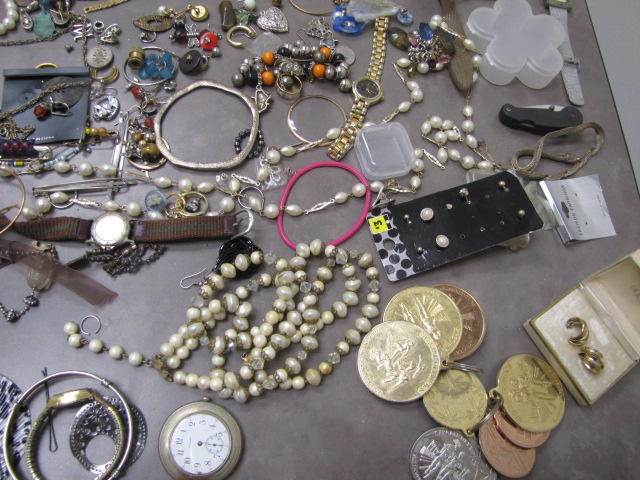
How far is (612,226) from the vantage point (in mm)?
1757

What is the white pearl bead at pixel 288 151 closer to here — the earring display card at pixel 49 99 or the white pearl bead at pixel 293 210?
the white pearl bead at pixel 293 210

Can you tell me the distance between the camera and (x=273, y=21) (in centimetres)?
198

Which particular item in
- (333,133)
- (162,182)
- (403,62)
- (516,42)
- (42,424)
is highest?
(516,42)

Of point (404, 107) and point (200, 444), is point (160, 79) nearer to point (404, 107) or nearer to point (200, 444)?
point (404, 107)

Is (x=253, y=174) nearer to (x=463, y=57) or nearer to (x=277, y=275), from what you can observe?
(x=277, y=275)

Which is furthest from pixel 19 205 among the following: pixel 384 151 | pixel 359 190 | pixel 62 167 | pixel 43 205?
pixel 384 151

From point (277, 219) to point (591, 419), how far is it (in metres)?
1.29

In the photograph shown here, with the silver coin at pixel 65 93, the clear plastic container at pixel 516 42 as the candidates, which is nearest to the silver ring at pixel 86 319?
the silver coin at pixel 65 93

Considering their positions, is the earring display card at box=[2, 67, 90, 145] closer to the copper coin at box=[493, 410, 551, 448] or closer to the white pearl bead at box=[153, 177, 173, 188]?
the white pearl bead at box=[153, 177, 173, 188]

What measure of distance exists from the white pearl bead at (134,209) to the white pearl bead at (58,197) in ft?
0.75

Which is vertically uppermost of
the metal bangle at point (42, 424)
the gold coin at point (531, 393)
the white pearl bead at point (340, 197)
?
the white pearl bead at point (340, 197)

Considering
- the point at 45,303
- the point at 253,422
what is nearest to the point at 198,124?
the point at 45,303

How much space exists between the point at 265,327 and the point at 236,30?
1.35 metres

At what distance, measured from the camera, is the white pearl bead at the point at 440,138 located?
1.81m
